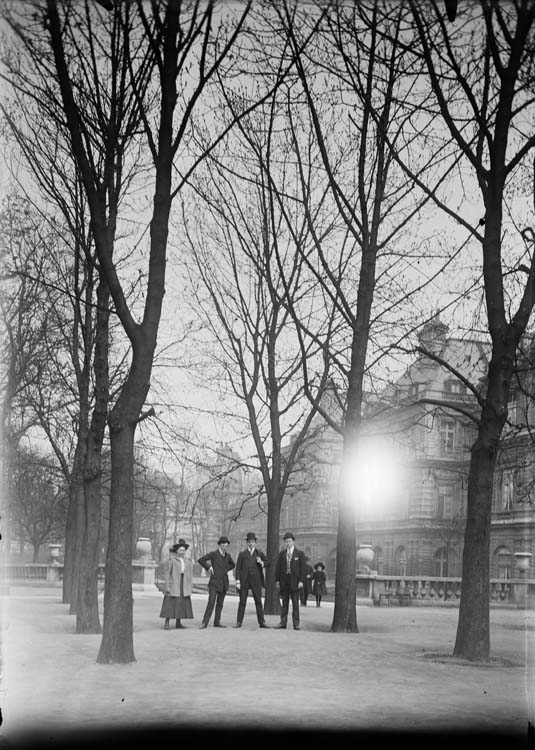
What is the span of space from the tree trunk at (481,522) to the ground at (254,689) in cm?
53

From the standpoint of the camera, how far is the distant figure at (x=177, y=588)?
1822cm

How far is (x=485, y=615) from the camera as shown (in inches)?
516

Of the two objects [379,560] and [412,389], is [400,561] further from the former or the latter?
[412,389]

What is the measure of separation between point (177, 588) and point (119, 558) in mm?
7199

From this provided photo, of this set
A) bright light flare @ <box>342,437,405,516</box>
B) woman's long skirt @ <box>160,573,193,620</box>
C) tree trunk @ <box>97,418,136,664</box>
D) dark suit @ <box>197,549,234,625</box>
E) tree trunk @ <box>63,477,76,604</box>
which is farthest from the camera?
bright light flare @ <box>342,437,405,516</box>

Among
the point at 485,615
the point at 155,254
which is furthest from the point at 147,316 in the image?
the point at 485,615

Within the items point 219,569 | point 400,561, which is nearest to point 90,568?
point 219,569

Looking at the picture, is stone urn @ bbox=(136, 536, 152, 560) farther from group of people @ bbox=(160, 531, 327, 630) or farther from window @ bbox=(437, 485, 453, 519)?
window @ bbox=(437, 485, 453, 519)

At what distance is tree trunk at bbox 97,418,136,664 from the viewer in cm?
1123

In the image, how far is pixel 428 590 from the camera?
117ft

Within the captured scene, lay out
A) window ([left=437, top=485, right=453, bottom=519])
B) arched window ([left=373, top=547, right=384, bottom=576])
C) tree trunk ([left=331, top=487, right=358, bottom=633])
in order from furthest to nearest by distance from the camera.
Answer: arched window ([left=373, top=547, right=384, bottom=576]) < window ([left=437, top=485, right=453, bottom=519]) < tree trunk ([left=331, top=487, right=358, bottom=633])

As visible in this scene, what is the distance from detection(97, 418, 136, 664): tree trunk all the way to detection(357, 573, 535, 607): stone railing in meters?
23.2

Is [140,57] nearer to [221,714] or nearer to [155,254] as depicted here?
[155,254]

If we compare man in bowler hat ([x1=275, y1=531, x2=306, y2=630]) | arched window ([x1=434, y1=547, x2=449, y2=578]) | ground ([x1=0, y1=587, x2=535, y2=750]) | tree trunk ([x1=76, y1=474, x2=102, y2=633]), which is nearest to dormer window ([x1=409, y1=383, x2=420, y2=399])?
man in bowler hat ([x1=275, y1=531, x2=306, y2=630])
